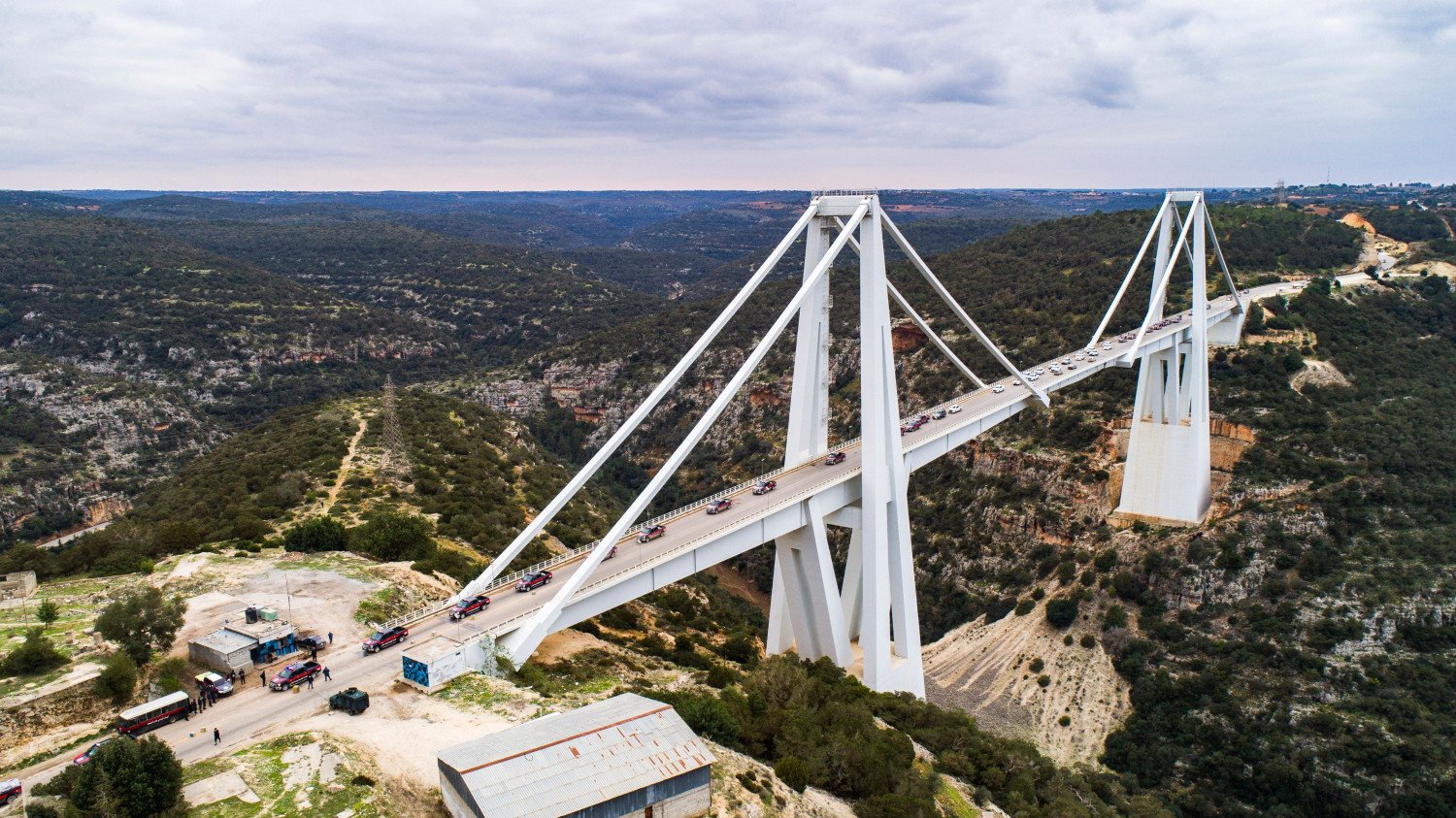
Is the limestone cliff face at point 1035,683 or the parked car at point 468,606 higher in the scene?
the parked car at point 468,606

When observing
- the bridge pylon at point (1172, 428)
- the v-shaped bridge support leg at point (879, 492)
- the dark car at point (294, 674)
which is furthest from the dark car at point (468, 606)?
the bridge pylon at point (1172, 428)

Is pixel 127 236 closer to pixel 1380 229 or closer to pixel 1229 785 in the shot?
pixel 1229 785

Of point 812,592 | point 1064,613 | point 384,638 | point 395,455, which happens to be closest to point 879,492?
point 812,592

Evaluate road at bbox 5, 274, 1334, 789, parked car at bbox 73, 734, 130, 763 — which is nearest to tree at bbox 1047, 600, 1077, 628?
road at bbox 5, 274, 1334, 789

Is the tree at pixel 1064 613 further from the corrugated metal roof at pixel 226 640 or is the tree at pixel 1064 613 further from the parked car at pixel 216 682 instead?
the parked car at pixel 216 682

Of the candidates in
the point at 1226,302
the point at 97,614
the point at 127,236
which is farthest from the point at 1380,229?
the point at 127,236

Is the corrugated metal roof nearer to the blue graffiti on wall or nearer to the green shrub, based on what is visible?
the blue graffiti on wall
